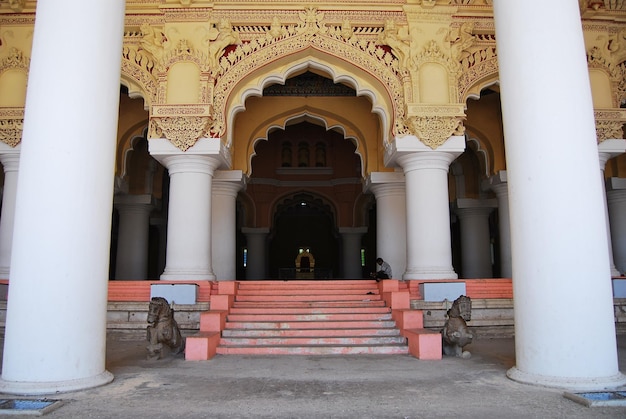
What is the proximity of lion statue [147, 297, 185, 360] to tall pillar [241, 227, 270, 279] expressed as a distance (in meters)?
10.7

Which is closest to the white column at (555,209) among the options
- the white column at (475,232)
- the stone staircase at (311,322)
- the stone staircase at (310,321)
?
the stone staircase at (311,322)

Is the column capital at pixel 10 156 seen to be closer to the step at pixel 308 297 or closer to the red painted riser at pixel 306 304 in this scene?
the step at pixel 308 297

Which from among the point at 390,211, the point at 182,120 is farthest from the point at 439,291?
the point at 182,120

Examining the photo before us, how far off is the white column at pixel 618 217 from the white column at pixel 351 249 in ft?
25.0

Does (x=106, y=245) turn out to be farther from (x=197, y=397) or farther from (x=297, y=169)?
(x=297, y=169)

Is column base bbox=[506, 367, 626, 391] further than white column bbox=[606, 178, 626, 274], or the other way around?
white column bbox=[606, 178, 626, 274]

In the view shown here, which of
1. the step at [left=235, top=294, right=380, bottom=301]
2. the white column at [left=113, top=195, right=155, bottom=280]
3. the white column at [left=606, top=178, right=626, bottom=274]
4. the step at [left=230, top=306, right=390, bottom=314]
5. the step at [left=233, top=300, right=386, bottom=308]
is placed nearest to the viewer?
the step at [left=230, top=306, right=390, bottom=314]

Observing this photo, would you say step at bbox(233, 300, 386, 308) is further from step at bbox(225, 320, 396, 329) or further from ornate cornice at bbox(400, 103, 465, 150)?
ornate cornice at bbox(400, 103, 465, 150)

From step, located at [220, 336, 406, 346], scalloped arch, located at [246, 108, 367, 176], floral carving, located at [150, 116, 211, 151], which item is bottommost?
step, located at [220, 336, 406, 346]

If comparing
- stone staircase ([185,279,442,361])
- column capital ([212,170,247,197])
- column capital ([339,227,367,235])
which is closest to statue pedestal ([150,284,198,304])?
stone staircase ([185,279,442,361])

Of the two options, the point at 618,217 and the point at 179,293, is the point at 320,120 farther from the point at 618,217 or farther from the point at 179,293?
the point at 618,217

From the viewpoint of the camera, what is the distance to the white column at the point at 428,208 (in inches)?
348

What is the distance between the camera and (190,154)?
8891 millimetres

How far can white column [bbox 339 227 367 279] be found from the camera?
17.7 metres
